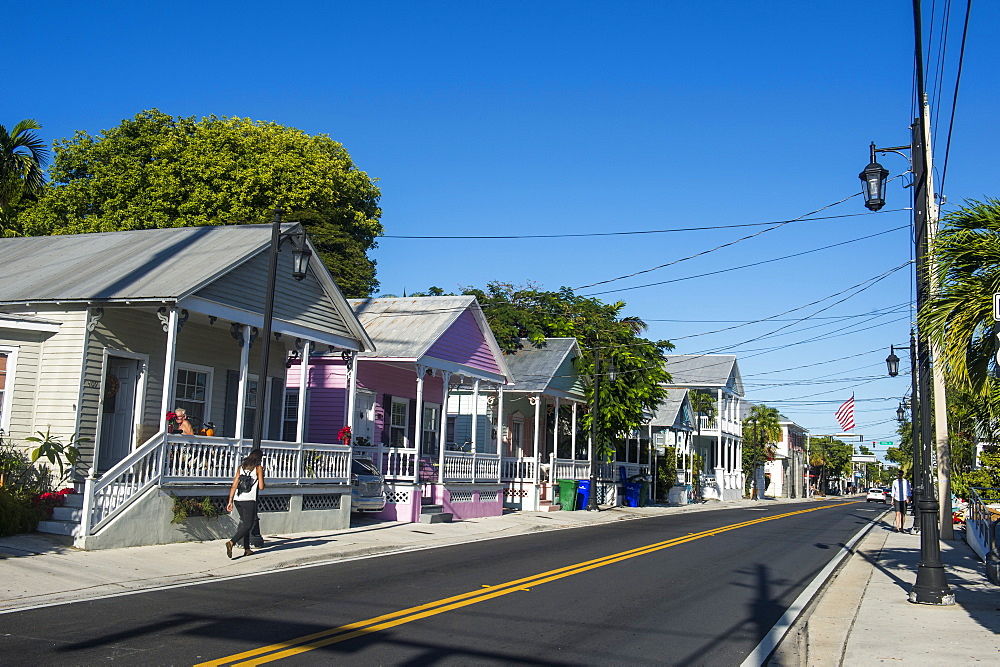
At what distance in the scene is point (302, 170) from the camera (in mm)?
38594

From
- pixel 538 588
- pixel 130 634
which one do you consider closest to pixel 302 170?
pixel 538 588

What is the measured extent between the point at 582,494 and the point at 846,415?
102ft

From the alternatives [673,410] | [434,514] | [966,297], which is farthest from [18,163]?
[673,410]

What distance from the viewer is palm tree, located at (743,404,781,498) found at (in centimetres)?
6947

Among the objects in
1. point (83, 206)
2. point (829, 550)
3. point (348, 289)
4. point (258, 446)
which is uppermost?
point (83, 206)

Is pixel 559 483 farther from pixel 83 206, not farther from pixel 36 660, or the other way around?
pixel 36 660

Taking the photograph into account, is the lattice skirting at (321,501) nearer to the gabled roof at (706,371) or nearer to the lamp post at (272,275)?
the lamp post at (272,275)

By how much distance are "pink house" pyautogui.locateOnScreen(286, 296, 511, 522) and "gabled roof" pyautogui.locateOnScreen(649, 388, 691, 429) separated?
77.3 ft

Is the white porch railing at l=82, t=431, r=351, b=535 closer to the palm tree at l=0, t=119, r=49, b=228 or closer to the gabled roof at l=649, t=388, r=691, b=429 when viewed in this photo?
the palm tree at l=0, t=119, r=49, b=228

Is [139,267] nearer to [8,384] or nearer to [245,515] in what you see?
[8,384]

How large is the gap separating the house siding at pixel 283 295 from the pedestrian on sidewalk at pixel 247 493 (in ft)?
12.0

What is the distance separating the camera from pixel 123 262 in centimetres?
1802

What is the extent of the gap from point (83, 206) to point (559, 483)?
22.9m

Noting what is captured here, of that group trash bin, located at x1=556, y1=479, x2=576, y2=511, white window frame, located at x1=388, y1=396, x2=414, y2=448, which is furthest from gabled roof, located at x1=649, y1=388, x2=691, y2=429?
white window frame, located at x1=388, y1=396, x2=414, y2=448
